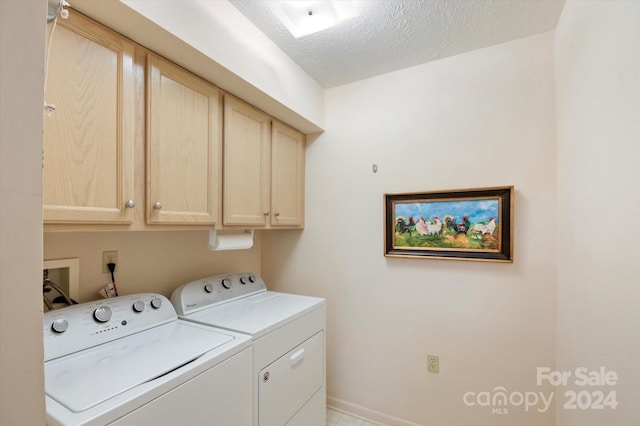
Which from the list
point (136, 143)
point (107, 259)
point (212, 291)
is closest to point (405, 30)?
point (136, 143)

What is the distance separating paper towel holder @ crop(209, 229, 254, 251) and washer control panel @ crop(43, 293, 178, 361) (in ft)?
1.25

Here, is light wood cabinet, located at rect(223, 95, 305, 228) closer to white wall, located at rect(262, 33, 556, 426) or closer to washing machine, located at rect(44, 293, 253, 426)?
white wall, located at rect(262, 33, 556, 426)

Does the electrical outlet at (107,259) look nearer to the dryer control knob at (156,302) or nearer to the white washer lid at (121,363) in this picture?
the dryer control knob at (156,302)

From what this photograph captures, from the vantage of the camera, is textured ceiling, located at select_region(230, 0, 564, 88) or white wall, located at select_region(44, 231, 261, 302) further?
textured ceiling, located at select_region(230, 0, 564, 88)

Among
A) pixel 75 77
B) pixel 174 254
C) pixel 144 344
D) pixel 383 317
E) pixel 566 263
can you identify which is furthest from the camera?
pixel 383 317

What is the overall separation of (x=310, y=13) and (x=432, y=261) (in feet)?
5.21

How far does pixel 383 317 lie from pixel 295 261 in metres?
0.79

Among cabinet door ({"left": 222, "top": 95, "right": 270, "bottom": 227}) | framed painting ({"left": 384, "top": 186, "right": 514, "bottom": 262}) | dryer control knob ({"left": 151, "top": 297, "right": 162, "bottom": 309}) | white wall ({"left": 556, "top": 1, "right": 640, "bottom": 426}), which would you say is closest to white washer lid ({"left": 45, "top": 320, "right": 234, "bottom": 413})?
dryer control knob ({"left": 151, "top": 297, "right": 162, "bottom": 309})

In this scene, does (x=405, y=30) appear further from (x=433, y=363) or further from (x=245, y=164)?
(x=433, y=363)

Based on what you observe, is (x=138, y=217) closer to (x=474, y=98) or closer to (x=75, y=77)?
(x=75, y=77)

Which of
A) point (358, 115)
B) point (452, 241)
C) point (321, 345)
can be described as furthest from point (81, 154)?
point (452, 241)

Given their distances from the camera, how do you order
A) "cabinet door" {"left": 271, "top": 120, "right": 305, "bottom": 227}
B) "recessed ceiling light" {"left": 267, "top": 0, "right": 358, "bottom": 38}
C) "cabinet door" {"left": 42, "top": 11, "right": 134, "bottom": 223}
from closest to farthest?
"cabinet door" {"left": 42, "top": 11, "right": 134, "bottom": 223} → "recessed ceiling light" {"left": 267, "top": 0, "right": 358, "bottom": 38} → "cabinet door" {"left": 271, "top": 120, "right": 305, "bottom": 227}

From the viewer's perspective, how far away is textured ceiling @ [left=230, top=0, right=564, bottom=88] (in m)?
1.41

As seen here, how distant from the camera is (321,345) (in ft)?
5.82
